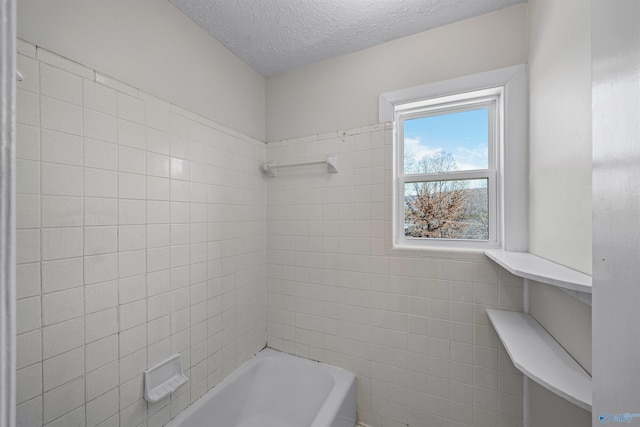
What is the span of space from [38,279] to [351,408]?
Result: 1.65m

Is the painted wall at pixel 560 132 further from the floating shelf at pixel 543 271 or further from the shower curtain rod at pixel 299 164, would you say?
the shower curtain rod at pixel 299 164

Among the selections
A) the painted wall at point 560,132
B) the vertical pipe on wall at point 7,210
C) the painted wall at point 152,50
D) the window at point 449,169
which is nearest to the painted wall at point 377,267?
the window at point 449,169

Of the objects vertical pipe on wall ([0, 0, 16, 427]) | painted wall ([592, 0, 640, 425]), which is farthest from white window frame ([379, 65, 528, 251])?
vertical pipe on wall ([0, 0, 16, 427])

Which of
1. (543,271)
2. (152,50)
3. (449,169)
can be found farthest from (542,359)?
(152,50)

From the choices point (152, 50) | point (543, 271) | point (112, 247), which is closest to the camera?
point (543, 271)

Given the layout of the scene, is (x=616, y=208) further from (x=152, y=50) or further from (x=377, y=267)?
(x=152, y=50)

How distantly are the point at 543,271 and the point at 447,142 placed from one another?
3.23 feet

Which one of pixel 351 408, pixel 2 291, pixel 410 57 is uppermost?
pixel 410 57

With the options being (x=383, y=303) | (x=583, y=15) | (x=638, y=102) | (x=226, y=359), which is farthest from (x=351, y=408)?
(x=583, y=15)

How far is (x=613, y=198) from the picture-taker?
0.35m

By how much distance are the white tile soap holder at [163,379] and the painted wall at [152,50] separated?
4.33 feet

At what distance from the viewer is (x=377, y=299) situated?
159 centimetres

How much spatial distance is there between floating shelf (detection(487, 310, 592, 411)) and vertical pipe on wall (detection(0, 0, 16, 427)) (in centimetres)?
116

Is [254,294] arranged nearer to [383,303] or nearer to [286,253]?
[286,253]
